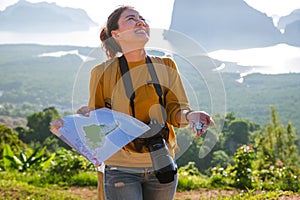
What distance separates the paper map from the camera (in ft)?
5.81

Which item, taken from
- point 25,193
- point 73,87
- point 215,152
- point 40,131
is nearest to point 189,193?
point 25,193

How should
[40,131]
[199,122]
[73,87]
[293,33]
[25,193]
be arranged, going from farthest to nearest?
1. [293,33]
2. [40,131]
3. [25,193]
4. [73,87]
5. [199,122]

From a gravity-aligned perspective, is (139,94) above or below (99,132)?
above

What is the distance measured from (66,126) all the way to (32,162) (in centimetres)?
652

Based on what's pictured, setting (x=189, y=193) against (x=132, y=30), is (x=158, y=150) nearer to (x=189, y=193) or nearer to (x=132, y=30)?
(x=132, y=30)

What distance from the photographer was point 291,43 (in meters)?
130

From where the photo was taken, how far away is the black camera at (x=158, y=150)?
1889 mm

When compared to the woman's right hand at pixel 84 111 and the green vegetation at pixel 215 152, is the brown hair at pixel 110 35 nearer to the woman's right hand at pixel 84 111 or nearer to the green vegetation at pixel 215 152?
the green vegetation at pixel 215 152

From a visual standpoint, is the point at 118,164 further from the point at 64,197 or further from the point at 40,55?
the point at 40,55

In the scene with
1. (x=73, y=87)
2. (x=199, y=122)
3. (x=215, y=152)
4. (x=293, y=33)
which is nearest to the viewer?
(x=199, y=122)

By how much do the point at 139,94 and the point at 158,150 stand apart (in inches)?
10.9

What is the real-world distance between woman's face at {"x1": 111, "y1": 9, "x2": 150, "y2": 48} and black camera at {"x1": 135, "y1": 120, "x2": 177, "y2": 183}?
40cm

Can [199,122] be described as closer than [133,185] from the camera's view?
Yes

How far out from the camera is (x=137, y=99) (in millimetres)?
1929
